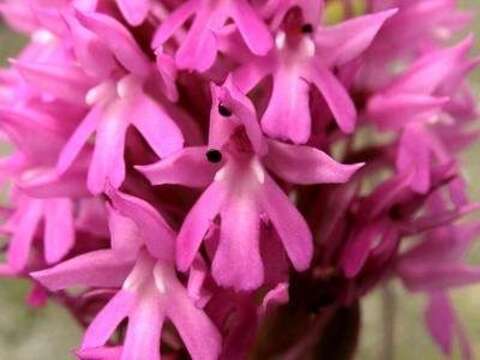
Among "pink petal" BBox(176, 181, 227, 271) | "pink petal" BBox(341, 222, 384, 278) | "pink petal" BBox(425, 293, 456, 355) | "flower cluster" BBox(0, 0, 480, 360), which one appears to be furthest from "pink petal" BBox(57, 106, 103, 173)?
"pink petal" BBox(425, 293, 456, 355)

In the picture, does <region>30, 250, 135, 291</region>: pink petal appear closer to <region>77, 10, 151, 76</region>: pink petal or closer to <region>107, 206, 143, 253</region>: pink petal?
<region>107, 206, 143, 253</region>: pink petal

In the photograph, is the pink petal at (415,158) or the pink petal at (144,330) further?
the pink petal at (415,158)

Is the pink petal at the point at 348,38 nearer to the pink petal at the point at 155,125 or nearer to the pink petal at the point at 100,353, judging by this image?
the pink petal at the point at 155,125

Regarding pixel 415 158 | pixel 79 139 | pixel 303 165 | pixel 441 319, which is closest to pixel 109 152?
pixel 79 139

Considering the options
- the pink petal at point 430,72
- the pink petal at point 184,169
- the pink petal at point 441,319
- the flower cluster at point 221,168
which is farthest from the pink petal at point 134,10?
the pink petal at point 441,319

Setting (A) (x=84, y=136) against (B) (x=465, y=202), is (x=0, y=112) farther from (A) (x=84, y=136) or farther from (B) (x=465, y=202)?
(B) (x=465, y=202)

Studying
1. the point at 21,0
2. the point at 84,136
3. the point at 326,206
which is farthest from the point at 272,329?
the point at 21,0

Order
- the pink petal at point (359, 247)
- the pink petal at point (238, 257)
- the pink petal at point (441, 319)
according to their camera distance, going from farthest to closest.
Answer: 1. the pink petal at point (441, 319)
2. the pink petal at point (359, 247)
3. the pink petal at point (238, 257)
